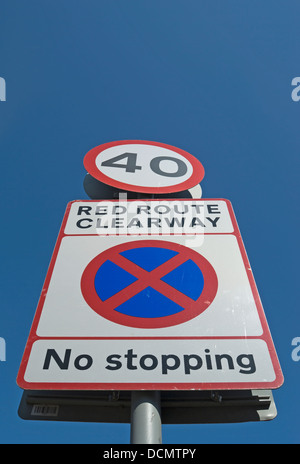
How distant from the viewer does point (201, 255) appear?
4.55ft

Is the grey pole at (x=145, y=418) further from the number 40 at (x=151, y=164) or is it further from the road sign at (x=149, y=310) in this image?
the number 40 at (x=151, y=164)

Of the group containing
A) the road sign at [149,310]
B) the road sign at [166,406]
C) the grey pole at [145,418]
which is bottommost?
the grey pole at [145,418]

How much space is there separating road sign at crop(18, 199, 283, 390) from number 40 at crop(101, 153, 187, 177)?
0.44m

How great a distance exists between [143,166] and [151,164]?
0.05 m

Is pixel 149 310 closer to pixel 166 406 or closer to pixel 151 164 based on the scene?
pixel 166 406

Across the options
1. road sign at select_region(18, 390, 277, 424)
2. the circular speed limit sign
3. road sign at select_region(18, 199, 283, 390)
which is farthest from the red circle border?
the circular speed limit sign

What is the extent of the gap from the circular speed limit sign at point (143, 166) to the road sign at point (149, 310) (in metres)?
0.31

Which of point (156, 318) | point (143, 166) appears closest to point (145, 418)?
point (156, 318)

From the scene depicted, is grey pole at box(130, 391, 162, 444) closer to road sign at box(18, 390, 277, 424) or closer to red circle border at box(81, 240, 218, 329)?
road sign at box(18, 390, 277, 424)

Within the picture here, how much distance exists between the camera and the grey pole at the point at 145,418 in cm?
87

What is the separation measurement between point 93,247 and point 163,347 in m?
0.53

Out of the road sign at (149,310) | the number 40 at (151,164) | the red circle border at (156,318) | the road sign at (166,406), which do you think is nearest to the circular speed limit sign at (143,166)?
the number 40 at (151,164)

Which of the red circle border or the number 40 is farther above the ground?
the number 40

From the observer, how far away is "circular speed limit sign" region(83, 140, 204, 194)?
6.24 ft
